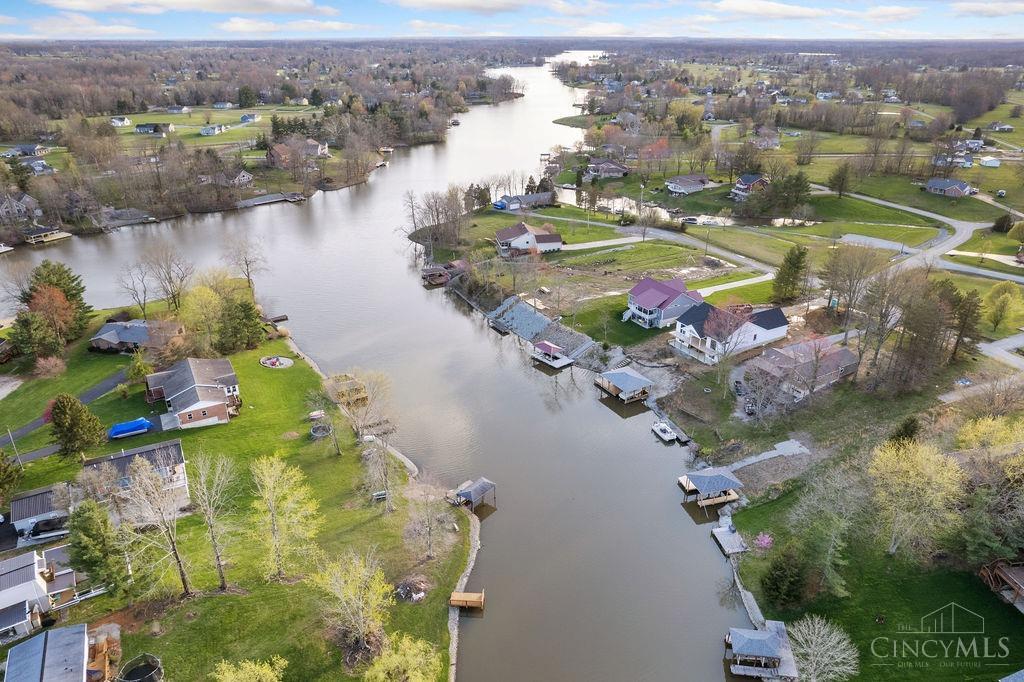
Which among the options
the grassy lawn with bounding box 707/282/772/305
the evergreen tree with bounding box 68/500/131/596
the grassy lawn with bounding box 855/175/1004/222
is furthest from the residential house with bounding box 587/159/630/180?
the evergreen tree with bounding box 68/500/131/596

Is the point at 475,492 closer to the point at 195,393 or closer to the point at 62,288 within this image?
the point at 195,393

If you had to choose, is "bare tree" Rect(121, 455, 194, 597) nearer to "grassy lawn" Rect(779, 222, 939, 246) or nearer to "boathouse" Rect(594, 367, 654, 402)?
"boathouse" Rect(594, 367, 654, 402)

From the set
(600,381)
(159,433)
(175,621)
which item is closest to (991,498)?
(600,381)

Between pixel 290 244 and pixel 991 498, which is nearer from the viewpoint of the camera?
pixel 991 498

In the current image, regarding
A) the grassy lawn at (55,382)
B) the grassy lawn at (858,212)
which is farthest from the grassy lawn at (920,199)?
the grassy lawn at (55,382)

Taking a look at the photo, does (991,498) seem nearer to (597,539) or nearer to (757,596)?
(757,596)

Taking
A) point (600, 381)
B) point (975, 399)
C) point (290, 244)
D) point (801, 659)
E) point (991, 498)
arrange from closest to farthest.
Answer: point (801, 659) < point (991, 498) < point (975, 399) < point (600, 381) < point (290, 244)

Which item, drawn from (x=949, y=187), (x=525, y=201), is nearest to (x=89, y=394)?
(x=525, y=201)

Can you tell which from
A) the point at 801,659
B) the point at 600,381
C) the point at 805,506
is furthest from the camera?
the point at 600,381
